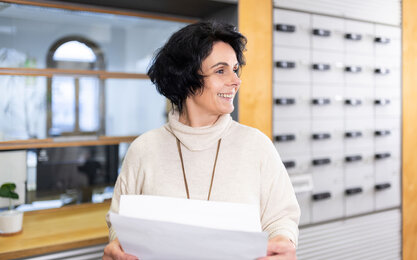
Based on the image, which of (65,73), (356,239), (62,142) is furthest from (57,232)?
(356,239)

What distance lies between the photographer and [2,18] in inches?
88.0

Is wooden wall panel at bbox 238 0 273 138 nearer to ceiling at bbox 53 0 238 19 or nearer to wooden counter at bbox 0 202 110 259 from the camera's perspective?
ceiling at bbox 53 0 238 19

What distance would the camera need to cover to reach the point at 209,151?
1314 millimetres

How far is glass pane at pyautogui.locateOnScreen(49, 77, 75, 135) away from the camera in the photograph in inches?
95.4

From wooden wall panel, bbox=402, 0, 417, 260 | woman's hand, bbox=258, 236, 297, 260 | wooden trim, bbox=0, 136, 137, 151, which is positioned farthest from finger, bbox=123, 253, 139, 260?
wooden wall panel, bbox=402, 0, 417, 260

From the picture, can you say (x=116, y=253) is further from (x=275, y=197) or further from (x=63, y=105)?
(x=63, y=105)

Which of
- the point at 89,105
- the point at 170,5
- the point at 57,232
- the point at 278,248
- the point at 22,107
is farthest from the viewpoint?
the point at 89,105

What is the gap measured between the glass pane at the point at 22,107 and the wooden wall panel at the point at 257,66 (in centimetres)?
124

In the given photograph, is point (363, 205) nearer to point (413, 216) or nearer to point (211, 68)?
point (413, 216)

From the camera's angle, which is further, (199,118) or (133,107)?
(133,107)

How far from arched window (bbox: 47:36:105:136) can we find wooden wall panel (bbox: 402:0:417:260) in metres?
2.44

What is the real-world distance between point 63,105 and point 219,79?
1.52 m

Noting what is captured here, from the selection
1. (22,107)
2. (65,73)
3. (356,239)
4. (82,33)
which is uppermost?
(82,33)

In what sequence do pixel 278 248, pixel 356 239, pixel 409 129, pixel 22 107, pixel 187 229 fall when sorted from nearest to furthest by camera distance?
pixel 187 229
pixel 278 248
pixel 22 107
pixel 356 239
pixel 409 129
